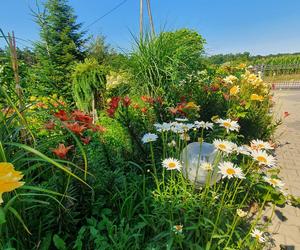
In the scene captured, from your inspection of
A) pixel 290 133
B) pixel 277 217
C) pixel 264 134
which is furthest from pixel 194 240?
pixel 290 133

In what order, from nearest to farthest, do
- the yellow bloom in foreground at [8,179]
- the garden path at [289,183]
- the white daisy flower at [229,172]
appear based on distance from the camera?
the yellow bloom in foreground at [8,179] → the white daisy flower at [229,172] → the garden path at [289,183]

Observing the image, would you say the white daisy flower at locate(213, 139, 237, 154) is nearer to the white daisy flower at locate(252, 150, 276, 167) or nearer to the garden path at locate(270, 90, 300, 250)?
the white daisy flower at locate(252, 150, 276, 167)

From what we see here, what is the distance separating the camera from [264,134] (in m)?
4.23

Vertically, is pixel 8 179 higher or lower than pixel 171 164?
higher

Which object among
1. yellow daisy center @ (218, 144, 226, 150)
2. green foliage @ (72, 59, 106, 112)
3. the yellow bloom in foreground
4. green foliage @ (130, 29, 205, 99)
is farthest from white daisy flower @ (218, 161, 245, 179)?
green foliage @ (72, 59, 106, 112)

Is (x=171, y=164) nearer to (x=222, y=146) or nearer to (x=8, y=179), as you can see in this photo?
(x=222, y=146)

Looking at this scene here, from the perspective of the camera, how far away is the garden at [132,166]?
1.30 metres

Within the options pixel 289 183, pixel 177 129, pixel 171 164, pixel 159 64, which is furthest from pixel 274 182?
pixel 159 64

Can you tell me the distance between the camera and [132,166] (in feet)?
7.23

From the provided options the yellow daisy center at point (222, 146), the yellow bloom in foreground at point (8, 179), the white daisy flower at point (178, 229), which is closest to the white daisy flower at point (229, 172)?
the yellow daisy center at point (222, 146)

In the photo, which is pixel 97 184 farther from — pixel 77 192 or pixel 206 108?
pixel 206 108

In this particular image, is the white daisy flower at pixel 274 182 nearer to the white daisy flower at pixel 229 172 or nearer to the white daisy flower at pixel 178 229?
the white daisy flower at pixel 229 172

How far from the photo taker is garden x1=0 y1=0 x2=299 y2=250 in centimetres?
130

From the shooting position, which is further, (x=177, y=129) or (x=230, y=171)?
(x=177, y=129)
